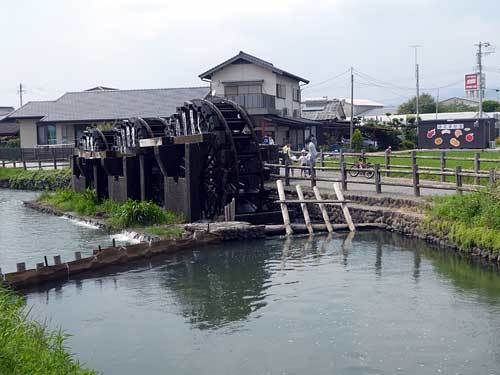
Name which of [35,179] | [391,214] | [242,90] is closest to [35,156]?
[35,179]

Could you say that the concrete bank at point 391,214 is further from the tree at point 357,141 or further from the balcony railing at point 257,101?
the tree at point 357,141

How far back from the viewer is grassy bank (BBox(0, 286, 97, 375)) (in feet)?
22.3

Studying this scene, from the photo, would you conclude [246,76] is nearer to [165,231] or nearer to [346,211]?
[346,211]

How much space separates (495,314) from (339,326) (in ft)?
8.11

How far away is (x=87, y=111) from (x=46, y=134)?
11.0ft

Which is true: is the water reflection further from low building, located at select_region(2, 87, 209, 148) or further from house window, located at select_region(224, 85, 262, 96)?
low building, located at select_region(2, 87, 209, 148)

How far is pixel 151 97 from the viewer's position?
49156 millimetres

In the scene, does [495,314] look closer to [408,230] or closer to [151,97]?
[408,230]

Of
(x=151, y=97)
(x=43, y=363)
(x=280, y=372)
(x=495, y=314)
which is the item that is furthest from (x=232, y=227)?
(x=151, y=97)

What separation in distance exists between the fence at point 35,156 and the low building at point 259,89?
979cm

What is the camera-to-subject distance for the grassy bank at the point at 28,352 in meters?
6.80

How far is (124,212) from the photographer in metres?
19.6

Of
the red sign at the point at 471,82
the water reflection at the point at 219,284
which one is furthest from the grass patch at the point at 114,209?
the red sign at the point at 471,82

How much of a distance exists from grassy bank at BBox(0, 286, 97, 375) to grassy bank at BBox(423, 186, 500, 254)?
28.9ft
